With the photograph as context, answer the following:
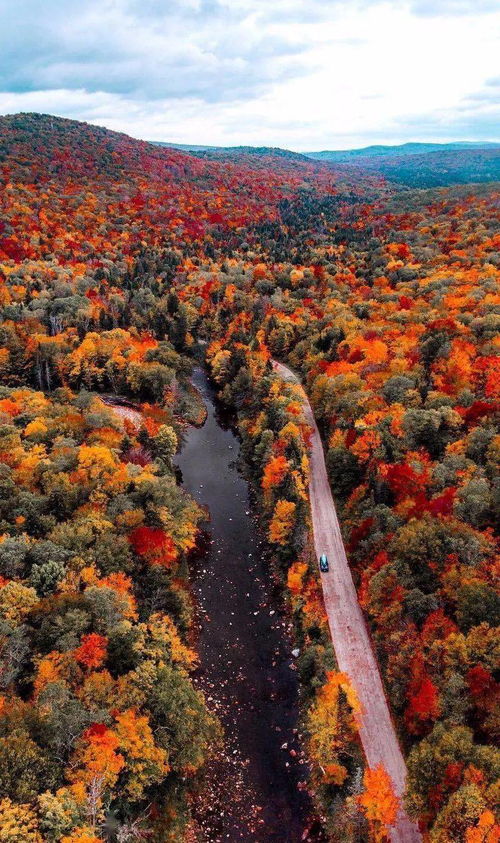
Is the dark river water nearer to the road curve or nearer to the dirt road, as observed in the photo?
the road curve

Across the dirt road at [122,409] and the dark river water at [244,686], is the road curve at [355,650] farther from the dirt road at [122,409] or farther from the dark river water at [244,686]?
the dirt road at [122,409]

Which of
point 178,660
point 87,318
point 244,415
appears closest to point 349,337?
point 244,415

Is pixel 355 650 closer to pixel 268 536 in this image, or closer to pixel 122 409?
pixel 268 536

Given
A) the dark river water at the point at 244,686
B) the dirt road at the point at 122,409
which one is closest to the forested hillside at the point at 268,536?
the dark river water at the point at 244,686

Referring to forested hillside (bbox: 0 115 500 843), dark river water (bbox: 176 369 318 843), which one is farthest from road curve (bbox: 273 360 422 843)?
dark river water (bbox: 176 369 318 843)

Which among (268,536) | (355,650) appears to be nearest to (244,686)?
(355,650)

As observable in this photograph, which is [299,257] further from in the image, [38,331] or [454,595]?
[454,595]

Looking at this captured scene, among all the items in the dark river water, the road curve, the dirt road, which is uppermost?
the dirt road
